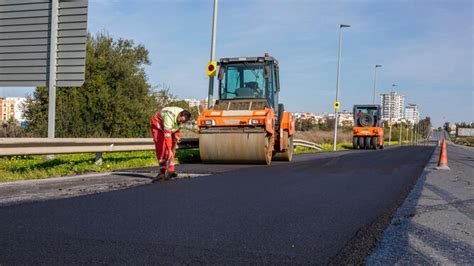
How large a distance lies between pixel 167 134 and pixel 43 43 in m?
6.42

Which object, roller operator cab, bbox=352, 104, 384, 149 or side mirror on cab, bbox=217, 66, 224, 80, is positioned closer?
side mirror on cab, bbox=217, 66, 224, 80

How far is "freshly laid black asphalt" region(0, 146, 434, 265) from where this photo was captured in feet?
11.4

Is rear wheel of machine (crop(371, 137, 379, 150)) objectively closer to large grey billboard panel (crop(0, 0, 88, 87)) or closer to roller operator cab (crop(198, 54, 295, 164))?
roller operator cab (crop(198, 54, 295, 164))

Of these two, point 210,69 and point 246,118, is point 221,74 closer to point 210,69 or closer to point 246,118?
point 246,118

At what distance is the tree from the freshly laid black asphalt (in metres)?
14.3

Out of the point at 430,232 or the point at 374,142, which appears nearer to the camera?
the point at 430,232

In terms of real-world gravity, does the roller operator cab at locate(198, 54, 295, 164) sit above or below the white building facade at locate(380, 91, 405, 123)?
below

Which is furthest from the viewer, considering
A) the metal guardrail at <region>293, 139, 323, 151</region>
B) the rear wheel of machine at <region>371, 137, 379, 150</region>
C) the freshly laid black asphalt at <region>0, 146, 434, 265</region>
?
the rear wheel of machine at <region>371, 137, 379, 150</region>

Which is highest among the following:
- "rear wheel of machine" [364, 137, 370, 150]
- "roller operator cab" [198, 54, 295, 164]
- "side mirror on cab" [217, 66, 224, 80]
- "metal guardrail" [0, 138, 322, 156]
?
"side mirror on cab" [217, 66, 224, 80]

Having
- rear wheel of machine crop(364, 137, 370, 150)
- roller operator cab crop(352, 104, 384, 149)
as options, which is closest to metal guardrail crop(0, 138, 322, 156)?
roller operator cab crop(352, 104, 384, 149)

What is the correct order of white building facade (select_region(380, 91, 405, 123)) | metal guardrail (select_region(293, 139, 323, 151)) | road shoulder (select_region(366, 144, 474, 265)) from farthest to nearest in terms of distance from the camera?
1. white building facade (select_region(380, 91, 405, 123))
2. metal guardrail (select_region(293, 139, 323, 151))
3. road shoulder (select_region(366, 144, 474, 265))

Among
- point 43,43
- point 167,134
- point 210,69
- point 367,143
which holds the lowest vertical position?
point 367,143

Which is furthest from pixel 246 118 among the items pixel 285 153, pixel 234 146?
pixel 285 153

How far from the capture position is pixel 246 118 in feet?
39.0
